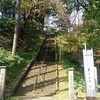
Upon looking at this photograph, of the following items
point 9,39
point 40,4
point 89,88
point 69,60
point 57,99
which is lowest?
point 57,99

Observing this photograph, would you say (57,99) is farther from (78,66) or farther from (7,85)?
(78,66)

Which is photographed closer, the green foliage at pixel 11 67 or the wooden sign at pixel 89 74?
the wooden sign at pixel 89 74

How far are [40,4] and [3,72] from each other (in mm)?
13231

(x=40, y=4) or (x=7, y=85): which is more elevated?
(x=40, y=4)

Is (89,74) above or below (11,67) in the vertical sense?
below

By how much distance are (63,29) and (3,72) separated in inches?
370

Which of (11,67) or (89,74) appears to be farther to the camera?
(11,67)

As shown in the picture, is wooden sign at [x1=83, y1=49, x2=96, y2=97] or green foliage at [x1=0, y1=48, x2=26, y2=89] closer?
wooden sign at [x1=83, y1=49, x2=96, y2=97]

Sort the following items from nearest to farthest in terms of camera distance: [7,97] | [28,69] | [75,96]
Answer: [75,96], [7,97], [28,69]

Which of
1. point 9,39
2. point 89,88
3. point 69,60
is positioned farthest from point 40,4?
point 89,88

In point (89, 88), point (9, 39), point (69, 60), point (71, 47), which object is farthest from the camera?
point (9, 39)

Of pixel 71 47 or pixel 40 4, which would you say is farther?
pixel 40 4

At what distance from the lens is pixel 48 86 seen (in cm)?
1269

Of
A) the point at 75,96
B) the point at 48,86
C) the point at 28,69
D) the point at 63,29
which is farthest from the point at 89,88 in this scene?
the point at 63,29
